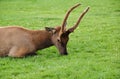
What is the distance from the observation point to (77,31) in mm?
17812

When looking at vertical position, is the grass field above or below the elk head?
below

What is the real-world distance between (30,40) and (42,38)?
0.43 metres

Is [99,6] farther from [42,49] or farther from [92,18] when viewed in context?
[42,49]

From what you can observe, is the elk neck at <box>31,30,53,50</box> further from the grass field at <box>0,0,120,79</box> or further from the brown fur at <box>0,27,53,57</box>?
the grass field at <box>0,0,120,79</box>

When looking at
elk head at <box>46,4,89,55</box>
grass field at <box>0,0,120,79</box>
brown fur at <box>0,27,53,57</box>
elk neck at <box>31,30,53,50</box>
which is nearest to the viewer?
grass field at <box>0,0,120,79</box>

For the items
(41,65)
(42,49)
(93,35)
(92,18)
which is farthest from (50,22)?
(41,65)

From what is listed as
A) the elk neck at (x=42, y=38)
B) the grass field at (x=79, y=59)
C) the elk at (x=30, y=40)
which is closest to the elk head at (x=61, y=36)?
the elk at (x=30, y=40)

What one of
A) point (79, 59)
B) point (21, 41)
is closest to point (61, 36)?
point (79, 59)

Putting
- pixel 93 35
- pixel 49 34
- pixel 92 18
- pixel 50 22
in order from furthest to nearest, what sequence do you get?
pixel 92 18
pixel 50 22
pixel 93 35
pixel 49 34

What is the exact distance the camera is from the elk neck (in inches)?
489

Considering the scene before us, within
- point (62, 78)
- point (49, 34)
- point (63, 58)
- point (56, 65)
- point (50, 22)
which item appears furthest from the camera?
point (50, 22)

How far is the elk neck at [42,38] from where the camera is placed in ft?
40.8

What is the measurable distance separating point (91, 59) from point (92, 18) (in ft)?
38.0

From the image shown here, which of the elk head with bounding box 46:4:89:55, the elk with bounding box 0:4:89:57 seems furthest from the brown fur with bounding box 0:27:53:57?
the elk head with bounding box 46:4:89:55
